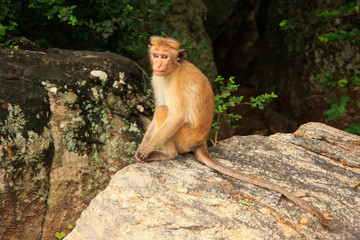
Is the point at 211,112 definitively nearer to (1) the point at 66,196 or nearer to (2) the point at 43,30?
(1) the point at 66,196

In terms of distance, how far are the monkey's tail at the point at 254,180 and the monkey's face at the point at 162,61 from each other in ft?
2.71

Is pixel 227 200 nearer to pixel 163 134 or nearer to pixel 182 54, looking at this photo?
pixel 163 134

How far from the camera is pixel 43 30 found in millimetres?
7566

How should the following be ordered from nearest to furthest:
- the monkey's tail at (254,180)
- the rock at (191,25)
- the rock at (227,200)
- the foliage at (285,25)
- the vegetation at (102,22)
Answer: the rock at (227,200)
the monkey's tail at (254,180)
the vegetation at (102,22)
the foliage at (285,25)
the rock at (191,25)

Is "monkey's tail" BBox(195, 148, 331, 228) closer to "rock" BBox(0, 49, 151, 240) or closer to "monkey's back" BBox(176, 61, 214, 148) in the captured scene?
"monkey's back" BBox(176, 61, 214, 148)

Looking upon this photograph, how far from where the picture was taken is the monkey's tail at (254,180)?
3.98m

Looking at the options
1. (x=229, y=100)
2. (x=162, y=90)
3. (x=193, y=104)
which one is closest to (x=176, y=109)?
(x=193, y=104)

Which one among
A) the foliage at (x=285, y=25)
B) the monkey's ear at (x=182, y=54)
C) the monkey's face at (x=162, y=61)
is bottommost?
the monkey's face at (x=162, y=61)

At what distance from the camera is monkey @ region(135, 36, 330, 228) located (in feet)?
15.6

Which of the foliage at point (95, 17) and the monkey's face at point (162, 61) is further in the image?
the foliage at point (95, 17)

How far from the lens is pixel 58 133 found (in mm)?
5023

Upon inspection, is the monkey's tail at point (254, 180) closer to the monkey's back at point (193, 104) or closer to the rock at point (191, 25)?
the monkey's back at point (193, 104)

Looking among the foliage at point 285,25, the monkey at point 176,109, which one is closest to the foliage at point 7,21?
the monkey at point 176,109

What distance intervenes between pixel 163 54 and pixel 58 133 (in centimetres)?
131
